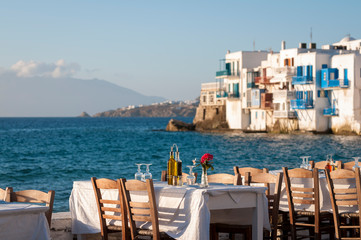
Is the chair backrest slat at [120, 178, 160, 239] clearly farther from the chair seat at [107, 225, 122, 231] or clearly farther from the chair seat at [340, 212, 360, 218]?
the chair seat at [340, 212, 360, 218]

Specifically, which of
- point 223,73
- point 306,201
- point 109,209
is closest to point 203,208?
point 109,209

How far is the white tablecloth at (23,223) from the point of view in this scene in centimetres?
599

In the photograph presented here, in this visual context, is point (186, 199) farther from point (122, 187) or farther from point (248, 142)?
point (248, 142)

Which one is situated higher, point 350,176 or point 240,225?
point 350,176

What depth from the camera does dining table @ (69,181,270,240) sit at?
267 inches

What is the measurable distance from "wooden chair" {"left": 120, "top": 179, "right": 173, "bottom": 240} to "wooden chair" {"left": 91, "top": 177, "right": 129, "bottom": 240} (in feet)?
0.46

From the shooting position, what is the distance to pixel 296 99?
63219 mm

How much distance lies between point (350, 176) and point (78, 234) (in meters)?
3.18

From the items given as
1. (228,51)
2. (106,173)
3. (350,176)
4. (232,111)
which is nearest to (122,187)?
(350,176)

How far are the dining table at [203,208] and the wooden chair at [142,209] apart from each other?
0.09 m

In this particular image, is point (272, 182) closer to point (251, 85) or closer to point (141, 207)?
point (141, 207)

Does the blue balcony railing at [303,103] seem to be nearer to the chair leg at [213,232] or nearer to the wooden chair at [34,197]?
the chair leg at [213,232]

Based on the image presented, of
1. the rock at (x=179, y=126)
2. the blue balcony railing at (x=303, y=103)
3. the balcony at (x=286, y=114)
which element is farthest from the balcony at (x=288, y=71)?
the rock at (x=179, y=126)

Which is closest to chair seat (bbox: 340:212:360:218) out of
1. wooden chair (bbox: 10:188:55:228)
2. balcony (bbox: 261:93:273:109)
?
wooden chair (bbox: 10:188:55:228)
